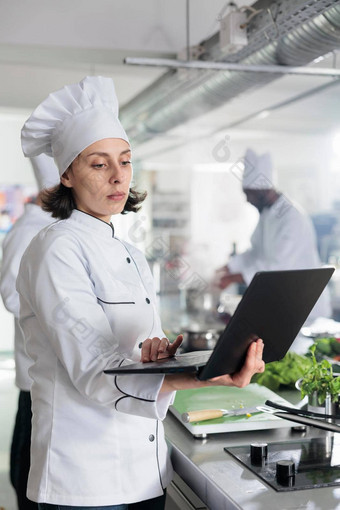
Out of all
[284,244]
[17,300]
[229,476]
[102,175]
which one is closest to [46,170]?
[17,300]

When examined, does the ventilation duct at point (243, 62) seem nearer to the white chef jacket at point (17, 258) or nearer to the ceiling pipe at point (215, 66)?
the ceiling pipe at point (215, 66)

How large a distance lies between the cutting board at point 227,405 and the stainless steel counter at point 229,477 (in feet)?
Result: 0.08

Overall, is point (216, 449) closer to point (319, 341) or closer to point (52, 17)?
point (319, 341)

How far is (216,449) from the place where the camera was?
1.65 meters

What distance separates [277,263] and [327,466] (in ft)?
10.1

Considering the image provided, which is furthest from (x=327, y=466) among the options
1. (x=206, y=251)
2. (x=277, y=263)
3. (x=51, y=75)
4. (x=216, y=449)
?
(x=51, y=75)

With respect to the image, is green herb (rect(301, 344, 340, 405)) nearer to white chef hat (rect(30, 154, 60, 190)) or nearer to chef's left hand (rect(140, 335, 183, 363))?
chef's left hand (rect(140, 335, 183, 363))

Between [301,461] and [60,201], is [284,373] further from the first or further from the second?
[60,201]

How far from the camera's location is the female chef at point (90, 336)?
4.38 feet

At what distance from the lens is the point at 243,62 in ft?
11.1

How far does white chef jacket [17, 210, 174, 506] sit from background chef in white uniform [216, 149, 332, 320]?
3.03 metres

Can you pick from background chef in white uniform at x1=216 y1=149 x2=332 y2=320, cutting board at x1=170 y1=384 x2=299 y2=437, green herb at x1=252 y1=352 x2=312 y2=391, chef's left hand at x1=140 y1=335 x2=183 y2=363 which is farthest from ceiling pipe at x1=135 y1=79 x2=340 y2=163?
chef's left hand at x1=140 y1=335 x2=183 y2=363

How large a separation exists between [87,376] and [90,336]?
3.2 inches

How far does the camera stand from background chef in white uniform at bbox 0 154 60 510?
2867 millimetres
